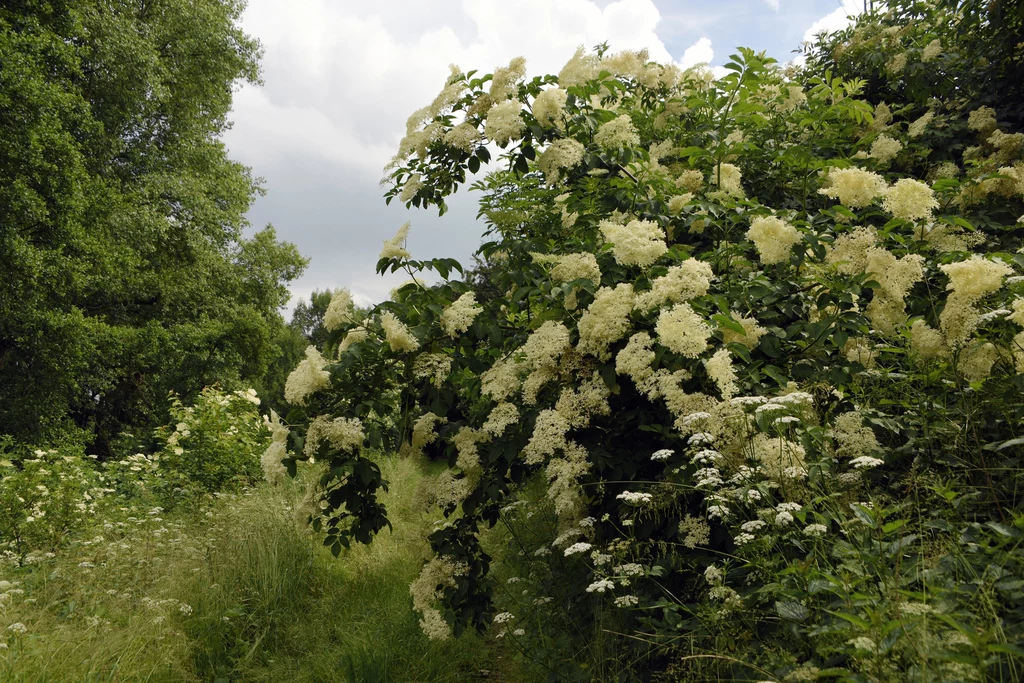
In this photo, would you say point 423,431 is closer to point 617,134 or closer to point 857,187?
point 617,134

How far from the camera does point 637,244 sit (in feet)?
8.05

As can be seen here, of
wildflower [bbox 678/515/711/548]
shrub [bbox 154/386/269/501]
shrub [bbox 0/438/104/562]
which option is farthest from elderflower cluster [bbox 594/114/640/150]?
shrub [bbox 154/386/269/501]

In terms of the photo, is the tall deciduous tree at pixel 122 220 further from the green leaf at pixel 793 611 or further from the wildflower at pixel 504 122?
the green leaf at pixel 793 611

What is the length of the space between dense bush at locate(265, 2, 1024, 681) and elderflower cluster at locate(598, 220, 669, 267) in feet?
0.06

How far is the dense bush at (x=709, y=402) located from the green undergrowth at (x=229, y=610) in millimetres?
646

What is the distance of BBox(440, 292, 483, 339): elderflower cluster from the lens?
257cm

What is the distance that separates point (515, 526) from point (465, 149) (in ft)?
9.05

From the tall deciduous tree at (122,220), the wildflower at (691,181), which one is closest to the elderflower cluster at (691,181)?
the wildflower at (691,181)

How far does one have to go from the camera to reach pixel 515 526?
4805mm

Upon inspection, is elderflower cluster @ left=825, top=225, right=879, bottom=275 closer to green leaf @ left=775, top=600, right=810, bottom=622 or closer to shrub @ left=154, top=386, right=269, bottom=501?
green leaf @ left=775, top=600, right=810, bottom=622

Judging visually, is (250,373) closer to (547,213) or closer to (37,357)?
(37,357)

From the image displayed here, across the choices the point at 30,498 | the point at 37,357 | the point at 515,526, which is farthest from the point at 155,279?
the point at 515,526

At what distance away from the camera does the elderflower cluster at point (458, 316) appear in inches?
101

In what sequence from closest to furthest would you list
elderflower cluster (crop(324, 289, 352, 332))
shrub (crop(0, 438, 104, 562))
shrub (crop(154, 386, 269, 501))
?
elderflower cluster (crop(324, 289, 352, 332)), shrub (crop(0, 438, 104, 562)), shrub (crop(154, 386, 269, 501))
